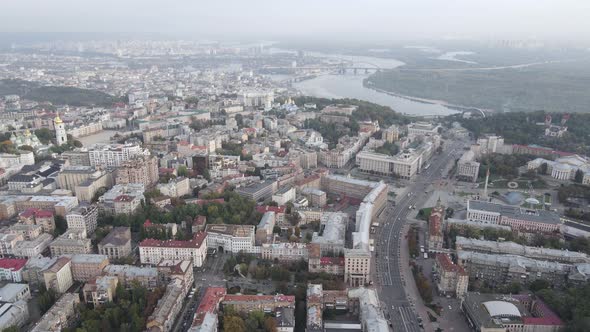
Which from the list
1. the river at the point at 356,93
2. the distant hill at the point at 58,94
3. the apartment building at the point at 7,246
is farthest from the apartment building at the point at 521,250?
the distant hill at the point at 58,94

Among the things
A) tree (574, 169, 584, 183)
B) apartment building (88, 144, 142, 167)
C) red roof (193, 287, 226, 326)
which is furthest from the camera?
apartment building (88, 144, 142, 167)

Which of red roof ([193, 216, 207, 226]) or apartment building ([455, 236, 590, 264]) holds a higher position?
red roof ([193, 216, 207, 226])

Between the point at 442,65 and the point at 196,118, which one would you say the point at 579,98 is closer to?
the point at 442,65

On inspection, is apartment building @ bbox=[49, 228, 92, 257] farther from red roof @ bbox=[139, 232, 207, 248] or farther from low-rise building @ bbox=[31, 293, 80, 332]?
low-rise building @ bbox=[31, 293, 80, 332]

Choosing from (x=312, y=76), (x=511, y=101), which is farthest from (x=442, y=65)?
(x=511, y=101)

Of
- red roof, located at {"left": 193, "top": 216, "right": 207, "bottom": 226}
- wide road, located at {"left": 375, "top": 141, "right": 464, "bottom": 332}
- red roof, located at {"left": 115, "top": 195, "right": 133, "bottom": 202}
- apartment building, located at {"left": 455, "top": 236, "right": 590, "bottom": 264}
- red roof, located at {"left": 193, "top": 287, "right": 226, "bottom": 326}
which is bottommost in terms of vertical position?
wide road, located at {"left": 375, "top": 141, "right": 464, "bottom": 332}

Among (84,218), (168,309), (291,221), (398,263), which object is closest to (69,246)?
(84,218)

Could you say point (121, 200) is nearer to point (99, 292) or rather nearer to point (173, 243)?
point (173, 243)

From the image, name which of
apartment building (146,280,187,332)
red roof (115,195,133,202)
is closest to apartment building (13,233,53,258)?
red roof (115,195,133,202)
